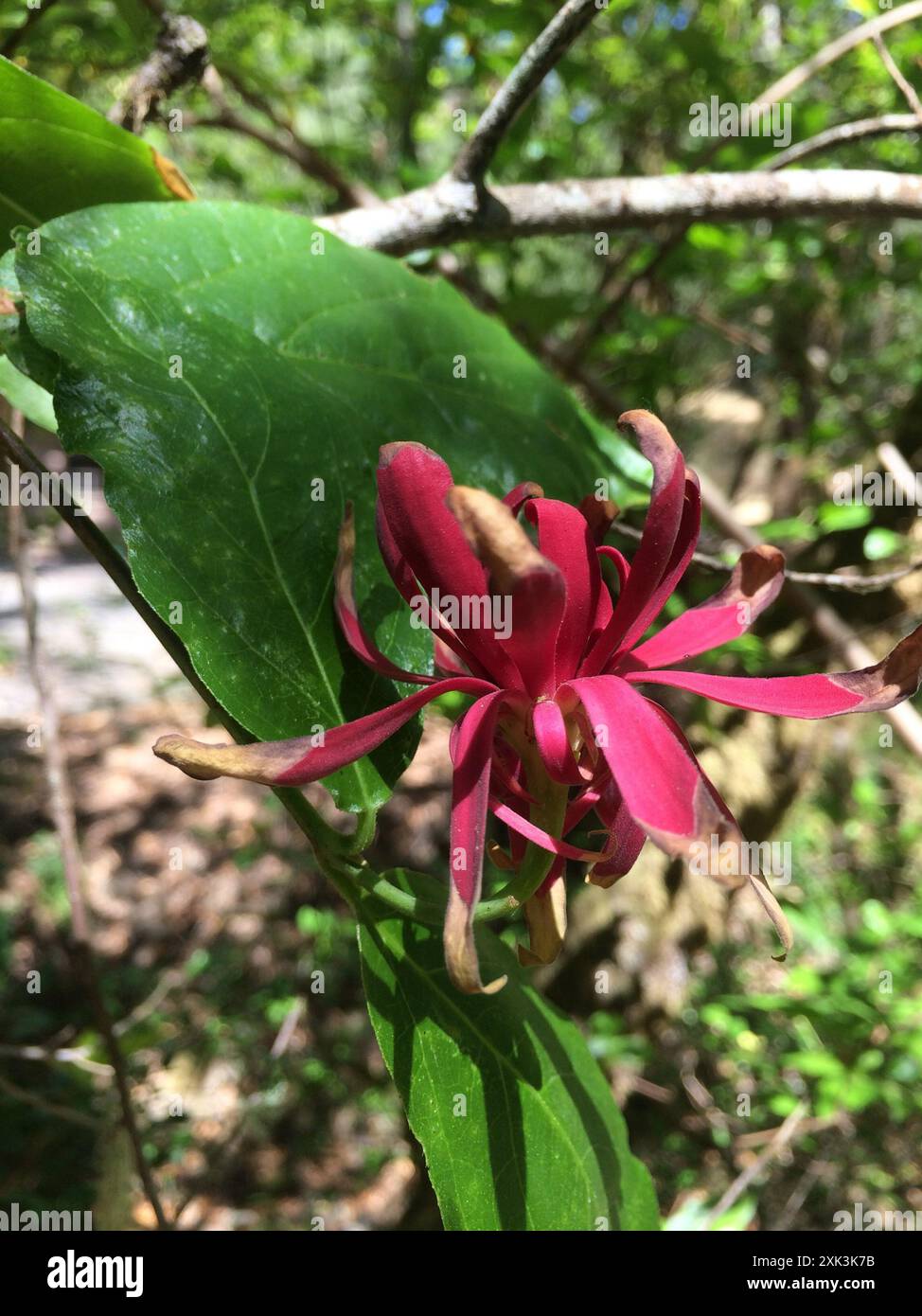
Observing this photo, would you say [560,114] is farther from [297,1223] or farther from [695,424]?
[297,1223]

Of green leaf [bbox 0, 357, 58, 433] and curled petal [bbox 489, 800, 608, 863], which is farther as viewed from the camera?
green leaf [bbox 0, 357, 58, 433]

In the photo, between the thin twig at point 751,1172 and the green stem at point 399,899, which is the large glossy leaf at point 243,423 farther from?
the thin twig at point 751,1172

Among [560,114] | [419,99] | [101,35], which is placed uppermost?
[560,114]

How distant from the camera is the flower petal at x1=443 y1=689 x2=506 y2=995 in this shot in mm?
472

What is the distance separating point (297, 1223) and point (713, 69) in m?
3.16

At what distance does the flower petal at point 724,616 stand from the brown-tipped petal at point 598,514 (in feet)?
0.28

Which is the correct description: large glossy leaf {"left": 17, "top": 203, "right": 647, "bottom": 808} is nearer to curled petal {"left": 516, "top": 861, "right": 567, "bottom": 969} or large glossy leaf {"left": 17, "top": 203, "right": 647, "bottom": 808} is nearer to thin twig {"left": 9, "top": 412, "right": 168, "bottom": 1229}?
curled petal {"left": 516, "top": 861, "right": 567, "bottom": 969}

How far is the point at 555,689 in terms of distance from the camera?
575 millimetres

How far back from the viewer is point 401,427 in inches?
33.8

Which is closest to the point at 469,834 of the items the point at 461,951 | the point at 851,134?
the point at 461,951

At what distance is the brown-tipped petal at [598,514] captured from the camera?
0.64 m

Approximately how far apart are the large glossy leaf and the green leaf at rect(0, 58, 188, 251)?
119 mm

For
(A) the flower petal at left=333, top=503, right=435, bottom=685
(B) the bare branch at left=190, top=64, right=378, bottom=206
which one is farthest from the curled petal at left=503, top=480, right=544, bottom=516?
(B) the bare branch at left=190, top=64, right=378, bottom=206
